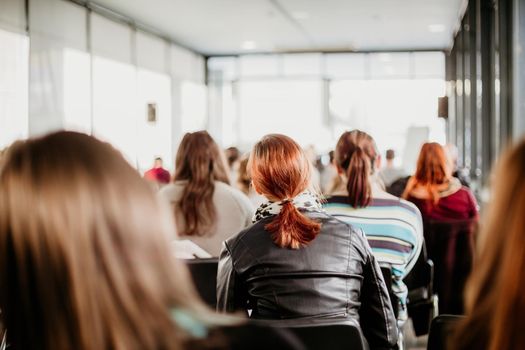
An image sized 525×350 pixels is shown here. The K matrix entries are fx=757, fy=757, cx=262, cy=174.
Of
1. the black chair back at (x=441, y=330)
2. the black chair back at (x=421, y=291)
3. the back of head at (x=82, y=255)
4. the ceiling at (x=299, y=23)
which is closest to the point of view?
the back of head at (x=82, y=255)

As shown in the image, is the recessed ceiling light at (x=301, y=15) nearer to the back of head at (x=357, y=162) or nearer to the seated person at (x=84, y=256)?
the back of head at (x=357, y=162)

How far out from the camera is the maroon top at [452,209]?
4898 millimetres

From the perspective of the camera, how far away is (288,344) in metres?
1.25

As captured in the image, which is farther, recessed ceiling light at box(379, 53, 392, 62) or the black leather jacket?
recessed ceiling light at box(379, 53, 392, 62)

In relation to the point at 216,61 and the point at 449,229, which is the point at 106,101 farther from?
the point at 449,229

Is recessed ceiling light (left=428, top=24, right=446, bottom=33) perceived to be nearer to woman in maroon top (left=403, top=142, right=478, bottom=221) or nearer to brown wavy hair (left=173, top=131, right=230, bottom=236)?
woman in maroon top (left=403, top=142, right=478, bottom=221)

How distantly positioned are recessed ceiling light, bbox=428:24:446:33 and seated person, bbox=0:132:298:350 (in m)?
14.1

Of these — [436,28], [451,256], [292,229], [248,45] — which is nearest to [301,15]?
[436,28]

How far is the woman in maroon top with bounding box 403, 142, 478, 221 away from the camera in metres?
4.90

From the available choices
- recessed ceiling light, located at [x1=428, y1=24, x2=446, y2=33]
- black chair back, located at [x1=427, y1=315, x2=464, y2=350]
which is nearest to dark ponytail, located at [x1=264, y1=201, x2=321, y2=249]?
black chair back, located at [x1=427, y1=315, x2=464, y2=350]

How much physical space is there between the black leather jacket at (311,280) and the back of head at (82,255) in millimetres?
1444

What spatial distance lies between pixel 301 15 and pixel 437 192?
889 cm

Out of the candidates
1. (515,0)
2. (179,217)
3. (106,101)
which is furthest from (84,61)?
(179,217)

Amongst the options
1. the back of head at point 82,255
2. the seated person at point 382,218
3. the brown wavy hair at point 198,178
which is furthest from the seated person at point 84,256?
the brown wavy hair at point 198,178
